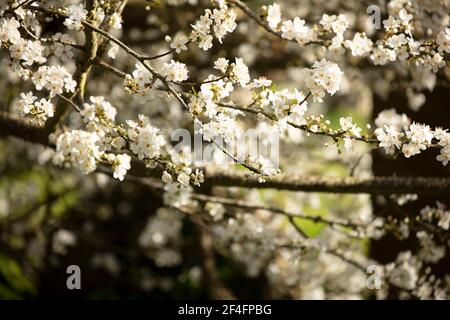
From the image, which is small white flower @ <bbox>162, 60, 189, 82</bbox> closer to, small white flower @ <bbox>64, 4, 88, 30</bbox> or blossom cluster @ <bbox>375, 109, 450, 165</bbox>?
small white flower @ <bbox>64, 4, 88, 30</bbox>

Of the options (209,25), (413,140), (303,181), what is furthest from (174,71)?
(303,181)

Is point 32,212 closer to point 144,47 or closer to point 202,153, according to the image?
point 144,47

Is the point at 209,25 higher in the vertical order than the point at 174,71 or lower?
higher

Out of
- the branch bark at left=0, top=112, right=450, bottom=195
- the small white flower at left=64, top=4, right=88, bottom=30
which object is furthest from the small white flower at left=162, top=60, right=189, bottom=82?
the branch bark at left=0, top=112, right=450, bottom=195

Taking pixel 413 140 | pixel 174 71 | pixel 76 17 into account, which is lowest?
pixel 413 140

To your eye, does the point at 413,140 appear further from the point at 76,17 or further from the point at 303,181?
the point at 76,17

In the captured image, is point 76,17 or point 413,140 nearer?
point 76,17

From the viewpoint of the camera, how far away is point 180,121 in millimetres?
5559

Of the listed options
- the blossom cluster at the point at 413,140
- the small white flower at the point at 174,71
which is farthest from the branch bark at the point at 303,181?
the small white flower at the point at 174,71

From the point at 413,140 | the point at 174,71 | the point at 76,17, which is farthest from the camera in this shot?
the point at 413,140

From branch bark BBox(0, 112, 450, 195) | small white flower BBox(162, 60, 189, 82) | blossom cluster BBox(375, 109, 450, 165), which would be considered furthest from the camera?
branch bark BBox(0, 112, 450, 195)

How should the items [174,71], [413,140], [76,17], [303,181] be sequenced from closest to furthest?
[76,17]
[174,71]
[413,140]
[303,181]
